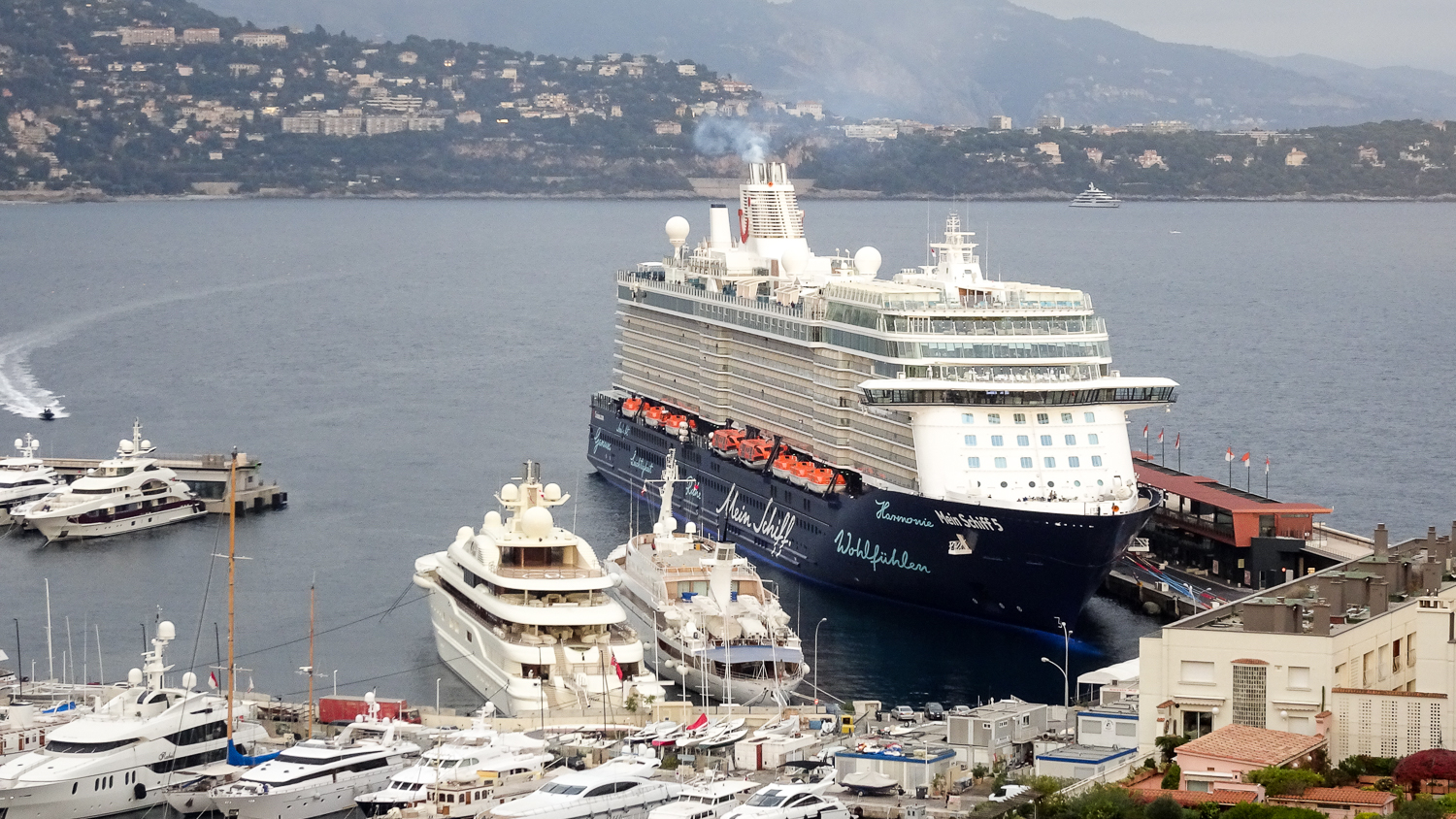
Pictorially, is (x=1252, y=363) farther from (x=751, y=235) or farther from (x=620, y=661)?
(x=620, y=661)

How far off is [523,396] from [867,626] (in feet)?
146

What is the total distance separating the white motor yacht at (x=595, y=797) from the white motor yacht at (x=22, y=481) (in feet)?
126

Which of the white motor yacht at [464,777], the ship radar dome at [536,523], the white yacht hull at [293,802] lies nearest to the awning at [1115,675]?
the white motor yacht at [464,777]

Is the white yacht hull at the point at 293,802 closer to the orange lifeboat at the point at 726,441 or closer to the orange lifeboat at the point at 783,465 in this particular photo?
the orange lifeboat at the point at 783,465

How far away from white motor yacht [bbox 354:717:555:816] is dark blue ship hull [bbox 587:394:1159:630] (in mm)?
16673

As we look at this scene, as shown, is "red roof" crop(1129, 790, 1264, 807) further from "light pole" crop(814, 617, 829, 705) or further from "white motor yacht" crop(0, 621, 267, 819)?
"white motor yacht" crop(0, 621, 267, 819)

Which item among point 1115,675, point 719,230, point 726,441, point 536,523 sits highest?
point 719,230

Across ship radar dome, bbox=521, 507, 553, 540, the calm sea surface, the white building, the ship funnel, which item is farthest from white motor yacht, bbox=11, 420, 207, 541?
the white building

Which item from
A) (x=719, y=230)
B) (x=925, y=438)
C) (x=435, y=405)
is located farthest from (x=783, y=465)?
(x=435, y=405)

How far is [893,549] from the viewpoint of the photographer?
53.0 metres

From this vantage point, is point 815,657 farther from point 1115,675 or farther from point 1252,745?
point 1252,745

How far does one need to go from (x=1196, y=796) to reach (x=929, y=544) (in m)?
24.2

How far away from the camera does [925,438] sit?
172 ft

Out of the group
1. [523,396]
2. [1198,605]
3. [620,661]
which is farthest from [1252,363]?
[620,661]
